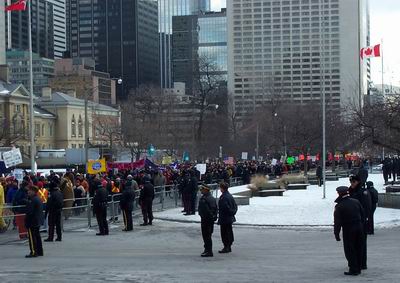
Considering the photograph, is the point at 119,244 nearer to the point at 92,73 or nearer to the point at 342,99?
the point at 342,99

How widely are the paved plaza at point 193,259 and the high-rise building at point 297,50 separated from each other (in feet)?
65.5

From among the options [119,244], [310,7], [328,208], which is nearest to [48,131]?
[310,7]

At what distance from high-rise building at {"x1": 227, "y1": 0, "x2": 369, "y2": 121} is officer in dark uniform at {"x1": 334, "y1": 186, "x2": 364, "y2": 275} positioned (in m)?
26.0

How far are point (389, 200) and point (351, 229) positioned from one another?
54.3 feet

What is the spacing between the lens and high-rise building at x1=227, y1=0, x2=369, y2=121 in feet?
186

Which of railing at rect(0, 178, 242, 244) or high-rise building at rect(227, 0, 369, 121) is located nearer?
railing at rect(0, 178, 242, 244)

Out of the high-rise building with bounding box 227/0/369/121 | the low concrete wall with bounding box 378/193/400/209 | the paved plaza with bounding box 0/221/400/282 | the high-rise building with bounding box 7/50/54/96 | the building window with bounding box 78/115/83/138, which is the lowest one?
the paved plaza with bounding box 0/221/400/282

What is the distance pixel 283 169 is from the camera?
56.8 meters

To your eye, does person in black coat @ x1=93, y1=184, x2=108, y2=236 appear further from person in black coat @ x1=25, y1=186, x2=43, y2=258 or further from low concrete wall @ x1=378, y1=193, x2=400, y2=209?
low concrete wall @ x1=378, y1=193, x2=400, y2=209

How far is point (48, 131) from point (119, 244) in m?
85.2

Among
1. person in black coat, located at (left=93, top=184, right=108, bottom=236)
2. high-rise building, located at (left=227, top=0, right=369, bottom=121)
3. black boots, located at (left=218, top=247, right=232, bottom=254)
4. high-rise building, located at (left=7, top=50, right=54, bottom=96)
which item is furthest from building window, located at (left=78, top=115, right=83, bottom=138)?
black boots, located at (left=218, top=247, right=232, bottom=254)

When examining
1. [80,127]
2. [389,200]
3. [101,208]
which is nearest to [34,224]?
[101,208]

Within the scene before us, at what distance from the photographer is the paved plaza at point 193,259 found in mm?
12898

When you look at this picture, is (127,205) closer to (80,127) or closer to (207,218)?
(207,218)
